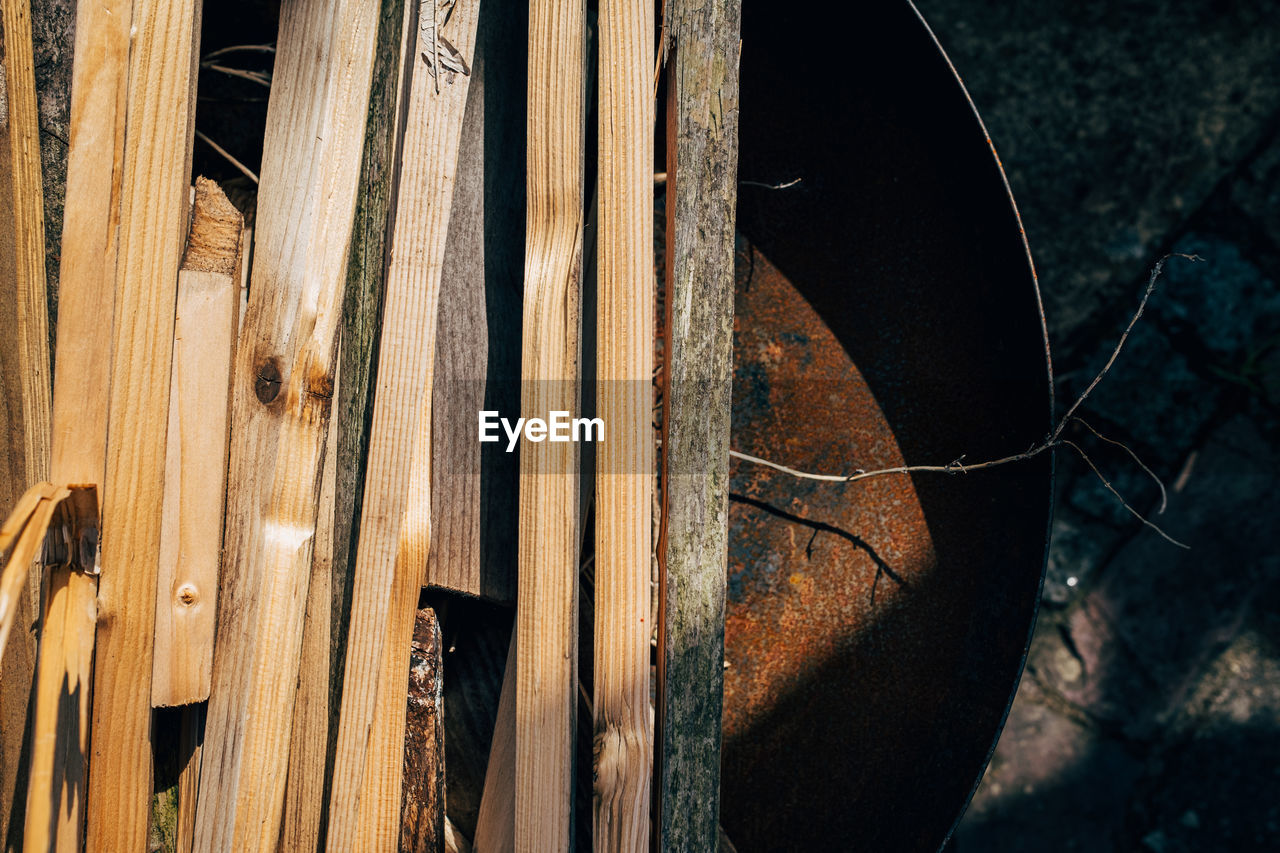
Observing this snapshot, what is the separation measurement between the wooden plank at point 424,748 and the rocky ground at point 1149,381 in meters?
1.70

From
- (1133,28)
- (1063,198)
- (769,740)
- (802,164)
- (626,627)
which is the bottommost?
(769,740)

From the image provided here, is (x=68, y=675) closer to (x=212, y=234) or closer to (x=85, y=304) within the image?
(x=85, y=304)

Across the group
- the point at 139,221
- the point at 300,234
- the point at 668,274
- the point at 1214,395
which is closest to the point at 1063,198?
the point at 1214,395

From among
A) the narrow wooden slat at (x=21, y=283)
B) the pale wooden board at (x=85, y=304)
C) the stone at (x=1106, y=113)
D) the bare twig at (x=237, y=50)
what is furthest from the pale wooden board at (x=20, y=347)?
the stone at (x=1106, y=113)

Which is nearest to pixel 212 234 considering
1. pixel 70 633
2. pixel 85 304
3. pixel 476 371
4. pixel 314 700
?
pixel 85 304

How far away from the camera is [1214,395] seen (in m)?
2.12

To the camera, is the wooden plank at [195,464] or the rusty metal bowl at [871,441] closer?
the wooden plank at [195,464]

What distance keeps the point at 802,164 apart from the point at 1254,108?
5.44ft

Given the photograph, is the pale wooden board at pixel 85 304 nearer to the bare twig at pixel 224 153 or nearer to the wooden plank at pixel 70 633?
the wooden plank at pixel 70 633

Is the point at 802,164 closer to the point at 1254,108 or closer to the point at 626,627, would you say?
the point at 626,627

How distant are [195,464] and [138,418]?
87 millimetres

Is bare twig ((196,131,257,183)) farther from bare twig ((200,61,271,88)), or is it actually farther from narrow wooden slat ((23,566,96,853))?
narrow wooden slat ((23,566,96,853))

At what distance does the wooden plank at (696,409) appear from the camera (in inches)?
38.7

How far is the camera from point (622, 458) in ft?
3.10
